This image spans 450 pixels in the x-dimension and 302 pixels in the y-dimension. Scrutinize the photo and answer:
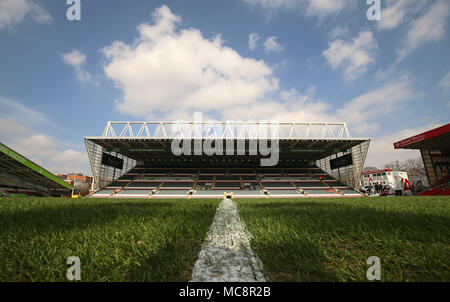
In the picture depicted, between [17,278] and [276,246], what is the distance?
1637mm

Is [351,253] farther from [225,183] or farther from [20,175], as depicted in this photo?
[20,175]

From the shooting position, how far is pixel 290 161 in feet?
A: 104

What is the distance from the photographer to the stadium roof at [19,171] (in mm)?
15587

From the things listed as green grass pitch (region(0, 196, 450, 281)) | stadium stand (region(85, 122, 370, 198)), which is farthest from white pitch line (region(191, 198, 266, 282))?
stadium stand (region(85, 122, 370, 198))

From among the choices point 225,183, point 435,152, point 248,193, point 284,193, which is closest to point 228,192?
point 248,193

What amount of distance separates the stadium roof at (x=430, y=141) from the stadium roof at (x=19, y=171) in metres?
37.7

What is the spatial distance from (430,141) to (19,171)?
43.8 m

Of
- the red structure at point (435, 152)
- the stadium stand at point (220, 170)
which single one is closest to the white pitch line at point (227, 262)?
the stadium stand at point (220, 170)

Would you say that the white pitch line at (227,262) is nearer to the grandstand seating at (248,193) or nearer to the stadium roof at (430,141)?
the grandstand seating at (248,193)

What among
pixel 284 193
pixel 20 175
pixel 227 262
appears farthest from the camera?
pixel 284 193

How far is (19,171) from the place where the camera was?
1919 cm

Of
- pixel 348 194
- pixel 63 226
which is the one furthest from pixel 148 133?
pixel 348 194

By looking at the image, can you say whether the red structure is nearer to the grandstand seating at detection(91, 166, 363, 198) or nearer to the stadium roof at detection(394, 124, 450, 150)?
the stadium roof at detection(394, 124, 450, 150)
